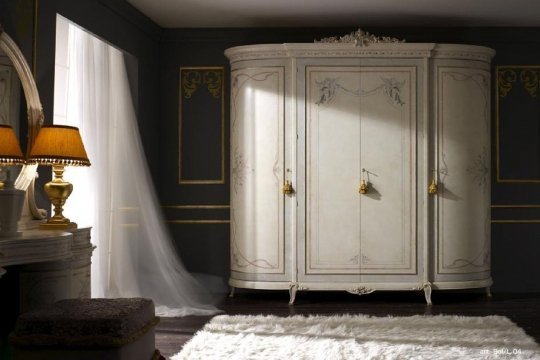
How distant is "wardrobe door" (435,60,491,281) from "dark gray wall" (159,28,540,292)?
0.64 m

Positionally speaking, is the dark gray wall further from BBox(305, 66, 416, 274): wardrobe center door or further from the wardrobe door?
BBox(305, 66, 416, 274): wardrobe center door

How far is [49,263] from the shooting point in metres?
3.25

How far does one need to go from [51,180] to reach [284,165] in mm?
1879

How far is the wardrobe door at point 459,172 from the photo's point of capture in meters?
5.35

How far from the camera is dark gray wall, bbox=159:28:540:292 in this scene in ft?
19.6

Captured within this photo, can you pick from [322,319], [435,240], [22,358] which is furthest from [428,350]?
[22,358]

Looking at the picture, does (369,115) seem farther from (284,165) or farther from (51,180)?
(51,180)

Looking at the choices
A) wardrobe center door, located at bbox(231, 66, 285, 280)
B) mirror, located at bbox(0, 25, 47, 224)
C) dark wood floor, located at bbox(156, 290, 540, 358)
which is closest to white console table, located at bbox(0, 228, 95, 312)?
mirror, located at bbox(0, 25, 47, 224)

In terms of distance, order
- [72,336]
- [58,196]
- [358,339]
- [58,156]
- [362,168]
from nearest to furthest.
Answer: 1. [72,336]
2. [58,156]
3. [58,196]
4. [358,339]
5. [362,168]

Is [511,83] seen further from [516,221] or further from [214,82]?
[214,82]

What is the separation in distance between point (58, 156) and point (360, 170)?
249 centimetres

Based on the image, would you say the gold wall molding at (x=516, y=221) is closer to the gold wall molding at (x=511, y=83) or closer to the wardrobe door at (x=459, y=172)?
the gold wall molding at (x=511, y=83)

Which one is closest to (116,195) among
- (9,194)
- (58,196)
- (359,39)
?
(58,196)

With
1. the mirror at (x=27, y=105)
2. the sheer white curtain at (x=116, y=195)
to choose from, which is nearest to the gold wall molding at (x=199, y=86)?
the sheer white curtain at (x=116, y=195)
